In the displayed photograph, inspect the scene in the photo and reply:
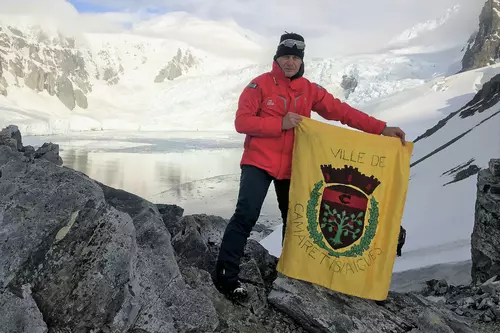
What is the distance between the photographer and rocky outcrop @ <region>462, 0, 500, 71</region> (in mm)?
87750

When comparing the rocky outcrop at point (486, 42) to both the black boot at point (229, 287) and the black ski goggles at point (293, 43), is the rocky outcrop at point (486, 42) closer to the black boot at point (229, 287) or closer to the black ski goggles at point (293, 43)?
the black ski goggles at point (293, 43)

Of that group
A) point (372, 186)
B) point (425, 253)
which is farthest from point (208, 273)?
point (425, 253)

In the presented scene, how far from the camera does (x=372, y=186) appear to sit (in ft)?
13.0

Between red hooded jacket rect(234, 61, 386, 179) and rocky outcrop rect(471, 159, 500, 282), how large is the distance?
4.36 m

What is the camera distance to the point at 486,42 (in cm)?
8975

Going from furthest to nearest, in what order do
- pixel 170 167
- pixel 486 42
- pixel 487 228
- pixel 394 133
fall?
pixel 486 42 < pixel 170 167 < pixel 487 228 < pixel 394 133

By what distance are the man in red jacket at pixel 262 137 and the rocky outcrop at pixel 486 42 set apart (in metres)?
92.7

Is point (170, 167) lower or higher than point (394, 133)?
lower

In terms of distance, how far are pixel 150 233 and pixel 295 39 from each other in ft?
6.26

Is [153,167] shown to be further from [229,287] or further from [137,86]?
[137,86]

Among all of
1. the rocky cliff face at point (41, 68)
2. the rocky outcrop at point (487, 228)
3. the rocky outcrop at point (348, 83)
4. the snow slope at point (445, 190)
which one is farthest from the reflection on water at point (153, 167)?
the rocky cliff face at point (41, 68)

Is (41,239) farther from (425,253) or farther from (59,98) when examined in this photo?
(59,98)

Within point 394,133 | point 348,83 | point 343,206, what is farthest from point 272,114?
point 348,83

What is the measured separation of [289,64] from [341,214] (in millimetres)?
1305
